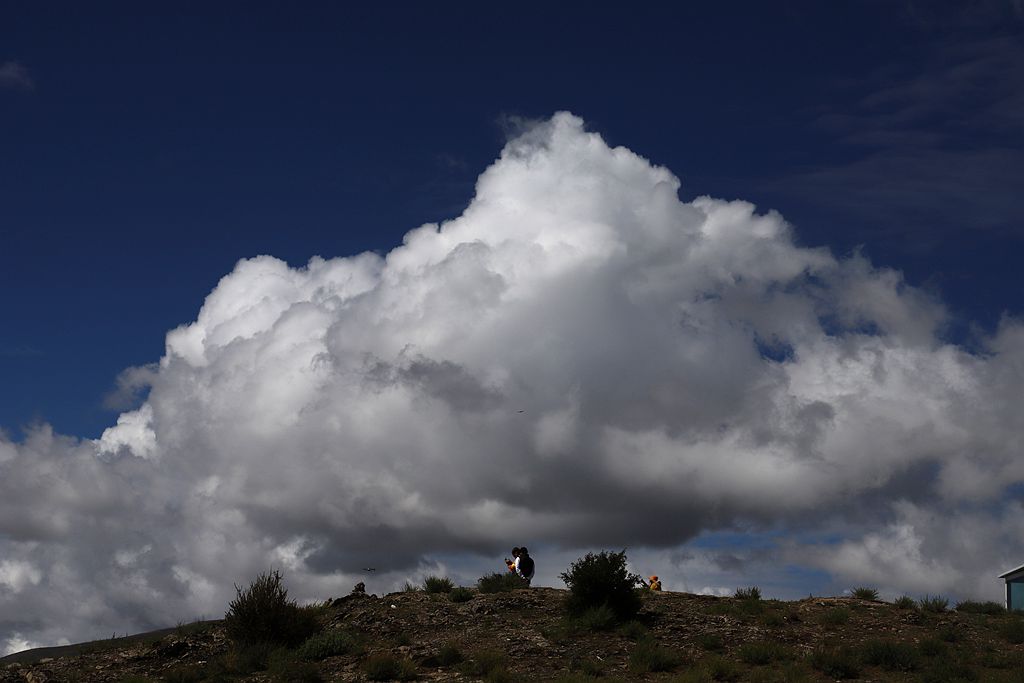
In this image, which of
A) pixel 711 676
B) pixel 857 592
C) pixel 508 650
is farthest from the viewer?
pixel 857 592

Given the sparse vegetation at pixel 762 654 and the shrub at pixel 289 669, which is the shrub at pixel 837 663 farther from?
the shrub at pixel 289 669

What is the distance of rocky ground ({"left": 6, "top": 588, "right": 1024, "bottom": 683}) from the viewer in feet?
82.5

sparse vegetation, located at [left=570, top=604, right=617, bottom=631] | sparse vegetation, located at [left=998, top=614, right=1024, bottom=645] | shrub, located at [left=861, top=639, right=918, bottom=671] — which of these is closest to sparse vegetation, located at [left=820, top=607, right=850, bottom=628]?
shrub, located at [left=861, top=639, right=918, bottom=671]

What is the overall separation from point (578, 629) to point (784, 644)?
5286mm

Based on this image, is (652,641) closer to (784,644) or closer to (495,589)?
(784,644)

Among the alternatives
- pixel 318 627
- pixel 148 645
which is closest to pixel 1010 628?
pixel 318 627

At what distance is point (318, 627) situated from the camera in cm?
3034

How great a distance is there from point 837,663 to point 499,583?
11340 millimetres

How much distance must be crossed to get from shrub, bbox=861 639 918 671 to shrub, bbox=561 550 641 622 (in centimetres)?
628

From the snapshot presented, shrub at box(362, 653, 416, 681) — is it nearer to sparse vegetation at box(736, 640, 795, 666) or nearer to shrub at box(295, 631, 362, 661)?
shrub at box(295, 631, 362, 661)

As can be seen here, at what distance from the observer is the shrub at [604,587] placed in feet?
95.6

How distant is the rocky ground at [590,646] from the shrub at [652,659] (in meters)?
0.04

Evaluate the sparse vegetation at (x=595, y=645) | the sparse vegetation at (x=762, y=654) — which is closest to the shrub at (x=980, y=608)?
the sparse vegetation at (x=595, y=645)

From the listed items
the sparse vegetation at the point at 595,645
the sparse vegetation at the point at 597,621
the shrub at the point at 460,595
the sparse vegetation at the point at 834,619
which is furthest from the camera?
the shrub at the point at 460,595
